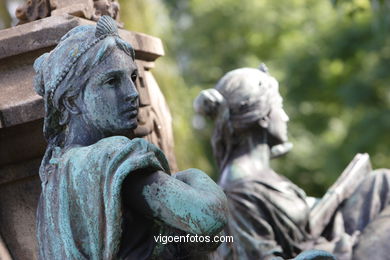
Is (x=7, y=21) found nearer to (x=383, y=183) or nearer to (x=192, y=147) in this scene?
(x=192, y=147)

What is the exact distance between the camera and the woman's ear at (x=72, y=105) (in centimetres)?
554

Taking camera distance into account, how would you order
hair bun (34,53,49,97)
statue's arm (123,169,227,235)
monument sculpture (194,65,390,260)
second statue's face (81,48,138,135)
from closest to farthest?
1. statue's arm (123,169,227,235)
2. second statue's face (81,48,138,135)
3. hair bun (34,53,49,97)
4. monument sculpture (194,65,390,260)

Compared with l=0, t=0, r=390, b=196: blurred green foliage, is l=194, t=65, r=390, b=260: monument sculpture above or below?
above

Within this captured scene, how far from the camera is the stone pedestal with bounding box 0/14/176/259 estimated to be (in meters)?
6.39

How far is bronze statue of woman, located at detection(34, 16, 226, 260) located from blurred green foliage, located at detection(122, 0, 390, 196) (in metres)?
11.5

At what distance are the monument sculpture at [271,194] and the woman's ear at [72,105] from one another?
2.31 m

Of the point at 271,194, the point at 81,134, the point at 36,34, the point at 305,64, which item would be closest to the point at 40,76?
the point at 81,134

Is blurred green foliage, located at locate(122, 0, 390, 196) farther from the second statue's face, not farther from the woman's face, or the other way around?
the second statue's face

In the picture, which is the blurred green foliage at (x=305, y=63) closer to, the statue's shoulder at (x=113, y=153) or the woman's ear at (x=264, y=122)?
the woman's ear at (x=264, y=122)

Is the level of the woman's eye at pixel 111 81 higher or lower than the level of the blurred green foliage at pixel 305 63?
higher

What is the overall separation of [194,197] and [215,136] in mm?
3300

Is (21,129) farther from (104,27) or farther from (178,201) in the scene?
(178,201)

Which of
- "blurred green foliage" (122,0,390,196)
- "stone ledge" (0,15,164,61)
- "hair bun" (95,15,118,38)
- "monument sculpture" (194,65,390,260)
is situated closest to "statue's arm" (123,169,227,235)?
"hair bun" (95,15,118,38)

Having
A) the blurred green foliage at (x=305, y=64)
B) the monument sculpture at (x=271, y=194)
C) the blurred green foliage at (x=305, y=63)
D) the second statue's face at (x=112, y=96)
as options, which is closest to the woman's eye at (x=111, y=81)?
the second statue's face at (x=112, y=96)
